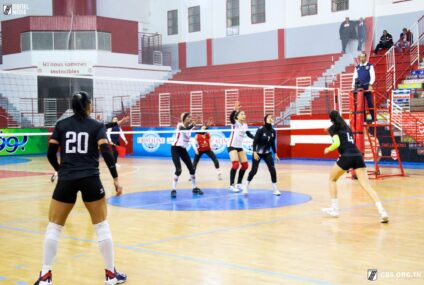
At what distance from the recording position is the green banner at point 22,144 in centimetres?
2978

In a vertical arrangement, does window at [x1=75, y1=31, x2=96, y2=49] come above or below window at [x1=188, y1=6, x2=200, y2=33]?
below

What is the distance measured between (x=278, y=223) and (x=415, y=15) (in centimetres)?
2128

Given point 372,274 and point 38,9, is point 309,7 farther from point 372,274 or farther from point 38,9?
point 372,274

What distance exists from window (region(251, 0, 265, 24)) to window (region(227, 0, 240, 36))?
1129 mm

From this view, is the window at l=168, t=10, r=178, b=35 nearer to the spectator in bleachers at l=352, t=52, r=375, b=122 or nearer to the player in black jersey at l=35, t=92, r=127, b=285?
the spectator in bleachers at l=352, t=52, r=375, b=122

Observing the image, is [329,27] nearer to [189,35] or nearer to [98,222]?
[189,35]

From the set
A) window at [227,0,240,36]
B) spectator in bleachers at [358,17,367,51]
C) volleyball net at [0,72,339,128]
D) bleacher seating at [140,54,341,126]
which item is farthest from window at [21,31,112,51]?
spectator in bleachers at [358,17,367,51]

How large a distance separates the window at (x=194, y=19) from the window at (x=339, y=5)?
954 centimetres

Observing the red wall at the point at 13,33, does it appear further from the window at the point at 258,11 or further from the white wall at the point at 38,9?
the window at the point at 258,11

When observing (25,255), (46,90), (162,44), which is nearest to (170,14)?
(162,44)

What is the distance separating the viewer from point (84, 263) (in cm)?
637

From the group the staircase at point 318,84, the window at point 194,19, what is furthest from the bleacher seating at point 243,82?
the window at point 194,19

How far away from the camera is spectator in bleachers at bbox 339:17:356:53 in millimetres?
29594

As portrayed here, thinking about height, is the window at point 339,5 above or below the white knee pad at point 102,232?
above
